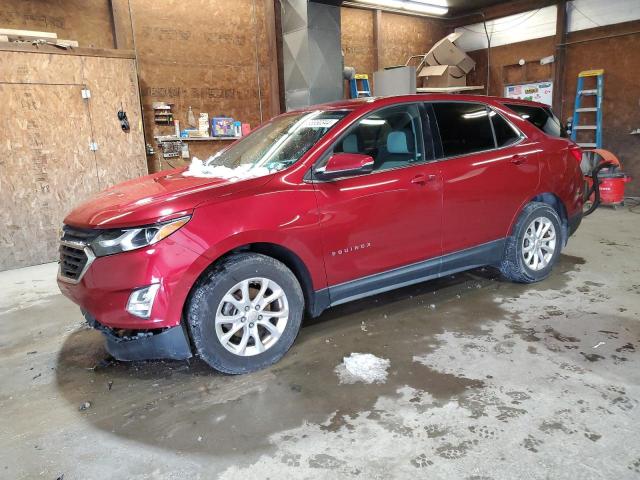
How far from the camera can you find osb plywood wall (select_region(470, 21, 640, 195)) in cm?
786

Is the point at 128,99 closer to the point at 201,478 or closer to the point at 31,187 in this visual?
the point at 31,187

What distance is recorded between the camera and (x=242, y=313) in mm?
2693

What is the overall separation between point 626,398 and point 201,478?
2089mm

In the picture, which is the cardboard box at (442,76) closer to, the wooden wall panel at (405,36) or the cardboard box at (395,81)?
the wooden wall panel at (405,36)

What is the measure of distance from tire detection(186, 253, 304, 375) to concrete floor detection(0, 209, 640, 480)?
142 millimetres

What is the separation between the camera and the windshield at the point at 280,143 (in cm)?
301

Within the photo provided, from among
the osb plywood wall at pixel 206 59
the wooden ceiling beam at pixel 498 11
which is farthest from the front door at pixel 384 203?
the wooden ceiling beam at pixel 498 11

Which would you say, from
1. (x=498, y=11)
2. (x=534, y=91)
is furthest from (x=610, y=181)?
(x=498, y=11)

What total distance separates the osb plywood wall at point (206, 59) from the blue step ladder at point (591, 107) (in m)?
5.43

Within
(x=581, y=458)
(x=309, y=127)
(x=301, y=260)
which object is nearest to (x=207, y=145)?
(x=309, y=127)

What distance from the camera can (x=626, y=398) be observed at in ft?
7.72

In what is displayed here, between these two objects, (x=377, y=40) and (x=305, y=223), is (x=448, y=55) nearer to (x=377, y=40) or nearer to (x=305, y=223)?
(x=377, y=40)

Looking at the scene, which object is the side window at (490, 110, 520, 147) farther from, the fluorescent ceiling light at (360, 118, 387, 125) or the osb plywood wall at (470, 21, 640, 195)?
the osb plywood wall at (470, 21, 640, 195)

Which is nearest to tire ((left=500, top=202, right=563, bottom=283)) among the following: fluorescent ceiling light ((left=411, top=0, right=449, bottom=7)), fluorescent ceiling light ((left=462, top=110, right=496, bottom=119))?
fluorescent ceiling light ((left=462, top=110, right=496, bottom=119))
